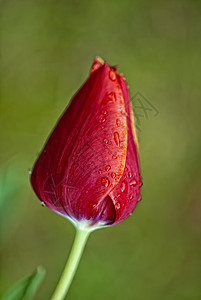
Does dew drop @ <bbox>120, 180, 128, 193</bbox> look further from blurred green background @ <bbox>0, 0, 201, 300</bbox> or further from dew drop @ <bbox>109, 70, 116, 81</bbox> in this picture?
blurred green background @ <bbox>0, 0, 201, 300</bbox>

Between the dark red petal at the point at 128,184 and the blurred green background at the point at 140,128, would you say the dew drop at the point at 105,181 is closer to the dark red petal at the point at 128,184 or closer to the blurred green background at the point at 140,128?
the dark red petal at the point at 128,184

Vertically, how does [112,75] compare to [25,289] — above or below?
above

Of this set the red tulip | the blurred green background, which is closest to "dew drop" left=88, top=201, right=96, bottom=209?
the red tulip

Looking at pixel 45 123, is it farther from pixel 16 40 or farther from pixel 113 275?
pixel 113 275

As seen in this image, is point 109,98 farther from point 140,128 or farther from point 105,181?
point 140,128

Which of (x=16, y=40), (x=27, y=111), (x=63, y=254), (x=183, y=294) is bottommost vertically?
(x=183, y=294)

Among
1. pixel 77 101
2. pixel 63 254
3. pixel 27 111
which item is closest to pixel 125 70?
pixel 27 111

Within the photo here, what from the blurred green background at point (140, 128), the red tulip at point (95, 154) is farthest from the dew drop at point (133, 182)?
the blurred green background at point (140, 128)

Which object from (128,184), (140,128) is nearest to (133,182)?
(128,184)
